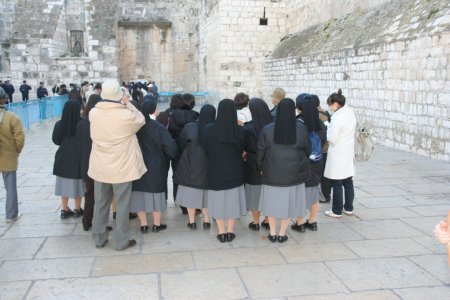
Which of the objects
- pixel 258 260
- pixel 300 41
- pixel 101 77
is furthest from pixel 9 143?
pixel 101 77

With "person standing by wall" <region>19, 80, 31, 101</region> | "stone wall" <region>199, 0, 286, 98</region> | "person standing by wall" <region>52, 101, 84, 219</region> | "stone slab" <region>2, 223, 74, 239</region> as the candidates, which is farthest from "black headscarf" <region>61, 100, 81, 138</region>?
"person standing by wall" <region>19, 80, 31, 101</region>

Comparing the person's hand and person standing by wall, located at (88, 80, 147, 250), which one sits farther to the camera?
person standing by wall, located at (88, 80, 147, 250)

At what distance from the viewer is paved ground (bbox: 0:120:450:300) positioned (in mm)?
3451

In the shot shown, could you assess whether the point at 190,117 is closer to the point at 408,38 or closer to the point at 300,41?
the point at 408,38

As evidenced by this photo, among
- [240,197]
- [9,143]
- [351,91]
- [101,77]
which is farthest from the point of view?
[101,77]

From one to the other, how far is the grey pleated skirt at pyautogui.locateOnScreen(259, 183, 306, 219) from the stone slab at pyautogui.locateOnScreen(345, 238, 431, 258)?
716 mm

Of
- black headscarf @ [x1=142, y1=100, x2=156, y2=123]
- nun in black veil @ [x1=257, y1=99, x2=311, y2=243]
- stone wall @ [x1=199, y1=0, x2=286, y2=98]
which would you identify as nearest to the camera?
nun in black veil @ [x1=257, y1=99, x2=311, y2=243]

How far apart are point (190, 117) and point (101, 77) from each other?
1747 centimetres

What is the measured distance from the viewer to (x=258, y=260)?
13.4 ft

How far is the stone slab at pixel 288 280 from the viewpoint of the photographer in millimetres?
3439

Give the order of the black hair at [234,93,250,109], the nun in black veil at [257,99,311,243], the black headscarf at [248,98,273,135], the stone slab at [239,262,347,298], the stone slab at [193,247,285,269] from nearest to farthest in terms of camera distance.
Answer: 1. the stone slab at [239,262,347,298]
2. the stone slab at [193,247,285,269]
3. the nun in black veil at [257,99,311,243]
4. the black headscarf at [248,98,273,135]
5. the black hair at [234,93,250,109]

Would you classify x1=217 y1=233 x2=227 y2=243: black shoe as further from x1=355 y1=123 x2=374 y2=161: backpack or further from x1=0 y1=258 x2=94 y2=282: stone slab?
x1=355 y1=123 x2=374 y2=161: backpack

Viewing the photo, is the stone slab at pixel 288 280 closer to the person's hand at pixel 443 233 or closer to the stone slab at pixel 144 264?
the stone slab at pixel 144 264

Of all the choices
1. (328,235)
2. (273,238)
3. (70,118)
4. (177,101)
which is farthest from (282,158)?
(70,118)
